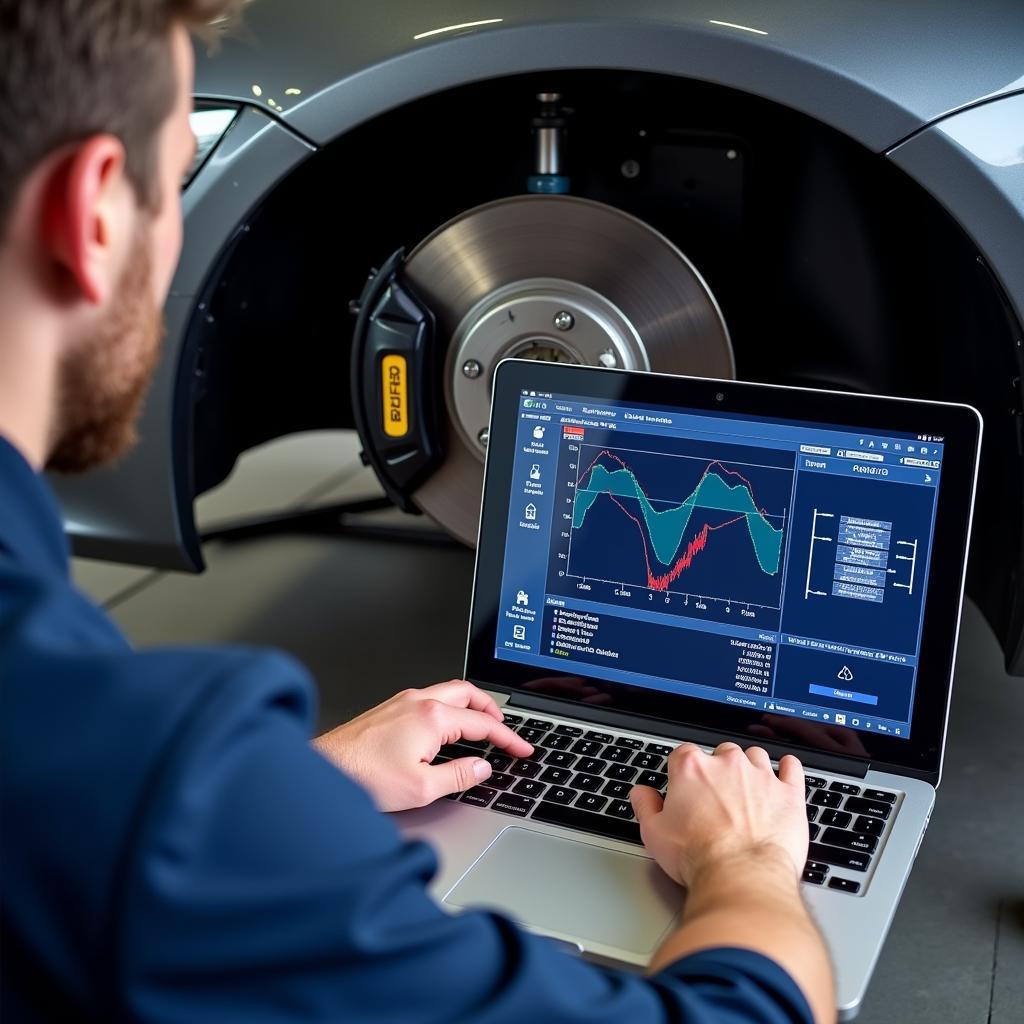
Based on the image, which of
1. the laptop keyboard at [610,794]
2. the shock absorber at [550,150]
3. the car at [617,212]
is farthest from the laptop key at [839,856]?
the shock absorber at [550,150]

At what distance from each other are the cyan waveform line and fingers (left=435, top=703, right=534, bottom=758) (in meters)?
0.18

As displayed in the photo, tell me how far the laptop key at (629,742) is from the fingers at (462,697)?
99 millimetres

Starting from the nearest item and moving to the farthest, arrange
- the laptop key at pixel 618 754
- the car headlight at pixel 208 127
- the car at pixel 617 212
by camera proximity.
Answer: the laptop key at pixel 618 754 < the car at pixel 617 212 < the car headlight at pixel 208 127

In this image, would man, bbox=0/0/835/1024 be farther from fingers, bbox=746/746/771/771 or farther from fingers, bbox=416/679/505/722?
fingers, bbox=416/679/505/722

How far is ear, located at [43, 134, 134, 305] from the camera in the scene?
520 mm

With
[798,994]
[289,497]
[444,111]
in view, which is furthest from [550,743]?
[289,497]

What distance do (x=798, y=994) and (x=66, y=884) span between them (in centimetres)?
33

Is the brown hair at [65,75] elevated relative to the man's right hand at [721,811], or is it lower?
elevated

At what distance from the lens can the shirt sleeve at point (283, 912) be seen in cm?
42

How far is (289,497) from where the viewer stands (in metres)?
2.50

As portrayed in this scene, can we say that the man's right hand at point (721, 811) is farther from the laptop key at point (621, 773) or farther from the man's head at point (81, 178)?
the man's head at point (81, 178)

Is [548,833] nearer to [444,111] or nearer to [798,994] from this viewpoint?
[798,994]

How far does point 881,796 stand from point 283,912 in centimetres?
57

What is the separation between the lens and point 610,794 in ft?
2.94
